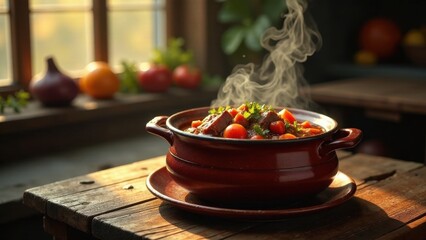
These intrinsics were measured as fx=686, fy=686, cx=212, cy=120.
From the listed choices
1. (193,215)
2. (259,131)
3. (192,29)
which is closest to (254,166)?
(259,131)

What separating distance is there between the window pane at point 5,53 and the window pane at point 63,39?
4.8 inches

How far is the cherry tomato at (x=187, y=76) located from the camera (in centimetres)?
339

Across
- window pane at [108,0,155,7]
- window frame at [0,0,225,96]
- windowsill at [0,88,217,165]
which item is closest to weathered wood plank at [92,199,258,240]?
windowsill at [0,88,217,165]

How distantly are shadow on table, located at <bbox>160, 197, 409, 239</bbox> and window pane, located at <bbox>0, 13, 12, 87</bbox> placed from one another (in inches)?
66.3

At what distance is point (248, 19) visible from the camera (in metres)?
3.52

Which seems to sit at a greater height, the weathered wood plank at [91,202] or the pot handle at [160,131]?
the pot handle at [160,131]

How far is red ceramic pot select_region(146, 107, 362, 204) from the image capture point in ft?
4.74

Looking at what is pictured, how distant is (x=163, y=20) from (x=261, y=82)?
2.02 feet

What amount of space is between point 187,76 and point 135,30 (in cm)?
38

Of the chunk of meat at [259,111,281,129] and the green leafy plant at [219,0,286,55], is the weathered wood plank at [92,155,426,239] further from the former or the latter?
the green leafy plant at [219,0,286,55]

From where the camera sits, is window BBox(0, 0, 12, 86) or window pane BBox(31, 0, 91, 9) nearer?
window BBox(0, 0, 12, 86)

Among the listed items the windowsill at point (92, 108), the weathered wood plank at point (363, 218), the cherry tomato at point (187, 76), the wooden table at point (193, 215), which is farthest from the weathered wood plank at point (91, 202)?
the cherry tomato at point (187, 76)

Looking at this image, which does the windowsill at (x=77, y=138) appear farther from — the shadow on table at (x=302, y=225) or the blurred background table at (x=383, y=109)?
the shadow on table at (x=302, y=225)

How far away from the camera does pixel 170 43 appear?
3.56 m
